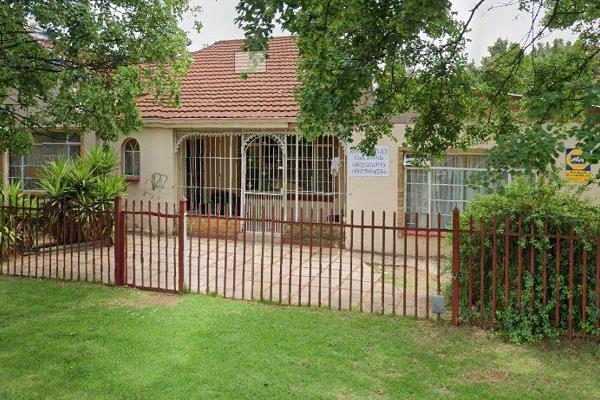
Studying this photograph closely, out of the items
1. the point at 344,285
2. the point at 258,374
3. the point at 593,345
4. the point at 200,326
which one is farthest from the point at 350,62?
the point at 344,285

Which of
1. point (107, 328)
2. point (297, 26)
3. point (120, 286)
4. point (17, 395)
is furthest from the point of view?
point (120, 286)

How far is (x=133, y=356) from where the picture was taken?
5109 mm

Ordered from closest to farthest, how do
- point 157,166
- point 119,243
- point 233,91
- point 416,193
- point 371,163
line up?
point 119,243 < point 416,193 < point 371,163 < point 157,166 < point 233,91

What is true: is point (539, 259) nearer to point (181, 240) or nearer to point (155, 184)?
point (181, 240)

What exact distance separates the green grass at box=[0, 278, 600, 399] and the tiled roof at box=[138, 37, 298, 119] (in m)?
6.44

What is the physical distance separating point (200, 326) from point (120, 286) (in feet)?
7.87

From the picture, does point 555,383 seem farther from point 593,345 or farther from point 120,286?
point 120,286

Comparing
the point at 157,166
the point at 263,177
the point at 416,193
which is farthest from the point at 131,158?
the point at 416,193

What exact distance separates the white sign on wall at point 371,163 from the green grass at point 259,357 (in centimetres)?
498

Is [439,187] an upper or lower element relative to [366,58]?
lower

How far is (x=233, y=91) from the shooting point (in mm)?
13422

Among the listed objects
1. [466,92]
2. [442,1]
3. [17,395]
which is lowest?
[17,395]

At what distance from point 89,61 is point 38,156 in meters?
8.04

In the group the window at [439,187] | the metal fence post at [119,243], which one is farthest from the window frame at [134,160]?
the window at [439,187]
